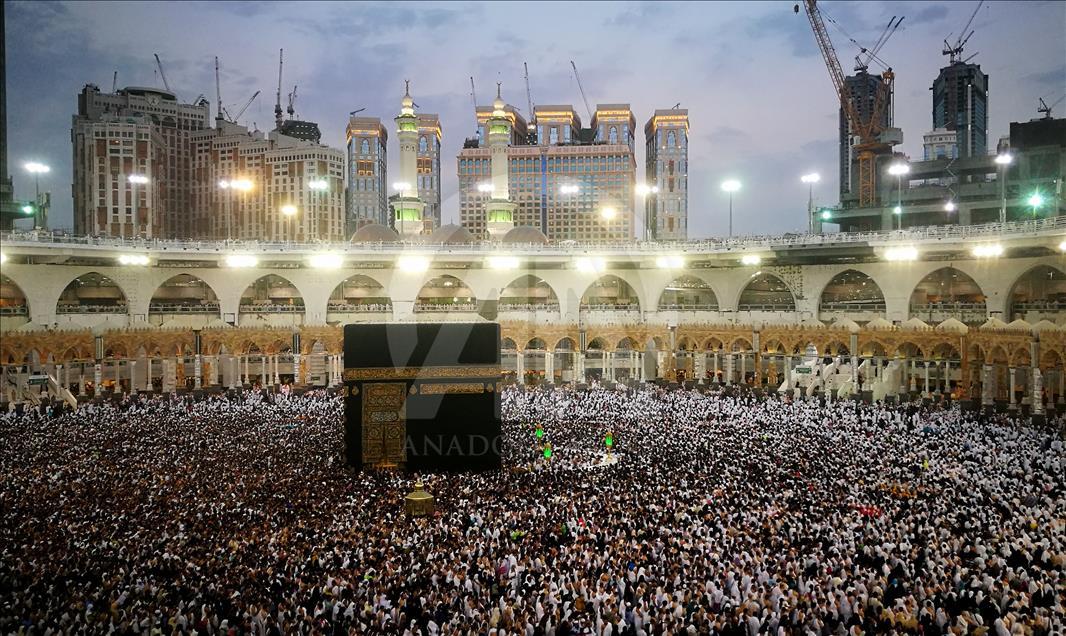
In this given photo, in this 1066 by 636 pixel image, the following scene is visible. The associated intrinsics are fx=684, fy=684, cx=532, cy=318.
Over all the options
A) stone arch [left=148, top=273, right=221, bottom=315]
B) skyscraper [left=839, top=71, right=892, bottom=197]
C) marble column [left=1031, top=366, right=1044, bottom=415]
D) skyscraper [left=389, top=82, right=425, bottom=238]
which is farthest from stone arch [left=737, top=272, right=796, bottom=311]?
skyscraper [left=839, top=71, right=892, bottom=197]

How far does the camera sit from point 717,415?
65.3ft

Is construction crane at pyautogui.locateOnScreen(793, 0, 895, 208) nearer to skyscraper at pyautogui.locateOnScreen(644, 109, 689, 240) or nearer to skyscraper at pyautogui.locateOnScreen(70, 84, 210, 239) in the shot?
skyscraper at pyautogui.locateOnScreen(644, 109, 689, 240)

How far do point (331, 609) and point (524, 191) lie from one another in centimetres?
7888

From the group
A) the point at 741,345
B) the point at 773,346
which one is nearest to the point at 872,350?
the point at 773,346

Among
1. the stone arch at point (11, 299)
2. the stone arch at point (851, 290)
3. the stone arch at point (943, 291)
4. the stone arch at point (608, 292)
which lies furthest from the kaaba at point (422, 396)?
the stone arch at point (608, 292)

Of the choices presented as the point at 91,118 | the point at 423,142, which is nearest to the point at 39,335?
the point at 91,118

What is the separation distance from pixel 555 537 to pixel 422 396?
642cm

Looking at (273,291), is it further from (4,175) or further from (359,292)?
(4,175)

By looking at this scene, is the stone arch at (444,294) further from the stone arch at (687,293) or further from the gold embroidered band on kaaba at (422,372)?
the gold embroidered band on kaaba at (422,372)

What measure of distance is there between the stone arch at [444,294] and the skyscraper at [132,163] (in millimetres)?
36599

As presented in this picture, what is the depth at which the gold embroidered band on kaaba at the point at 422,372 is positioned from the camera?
618 inches

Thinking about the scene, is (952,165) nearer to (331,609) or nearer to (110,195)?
(331,609)

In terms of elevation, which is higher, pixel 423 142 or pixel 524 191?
pixel 423 142

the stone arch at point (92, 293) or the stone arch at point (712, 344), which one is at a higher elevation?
the stone arch at point (92, 293)
